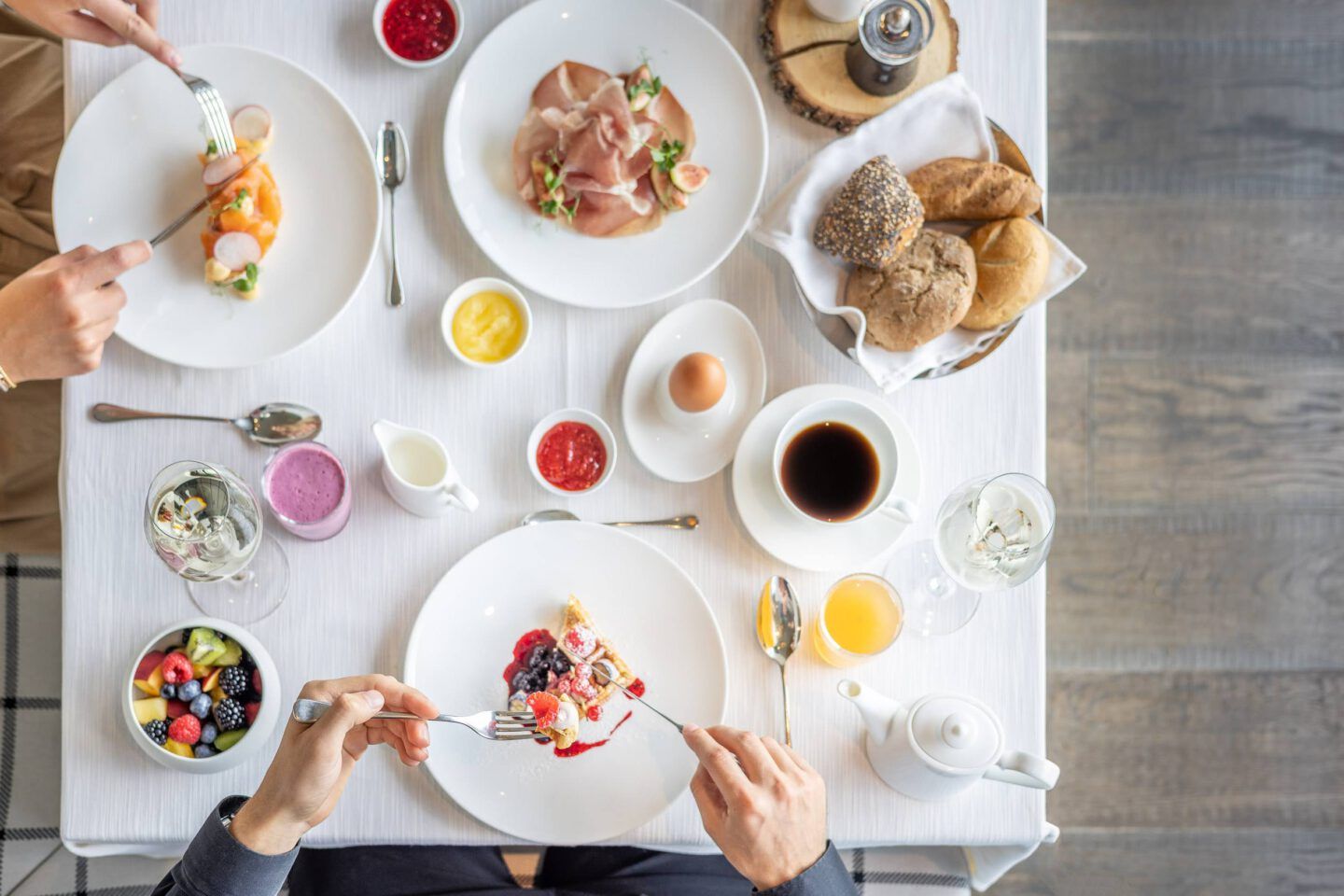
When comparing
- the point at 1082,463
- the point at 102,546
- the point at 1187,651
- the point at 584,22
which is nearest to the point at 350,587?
the point at 102,546

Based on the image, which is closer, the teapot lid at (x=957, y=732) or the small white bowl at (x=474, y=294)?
the teapot lid at (x=957, y=732)

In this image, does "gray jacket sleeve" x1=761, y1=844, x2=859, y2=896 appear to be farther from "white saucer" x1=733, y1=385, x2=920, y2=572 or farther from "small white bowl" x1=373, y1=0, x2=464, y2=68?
"small white bowl" x1=373, y1=0, x2=464, y2=68

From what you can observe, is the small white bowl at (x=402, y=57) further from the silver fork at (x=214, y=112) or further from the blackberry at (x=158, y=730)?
the blackberry at (x=158, y=730)

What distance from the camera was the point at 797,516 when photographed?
1.24 meters

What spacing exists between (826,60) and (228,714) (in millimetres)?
1136

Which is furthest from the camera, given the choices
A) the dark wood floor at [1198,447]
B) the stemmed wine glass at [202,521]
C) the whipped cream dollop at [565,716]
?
the dark wood floor at [1198,447]

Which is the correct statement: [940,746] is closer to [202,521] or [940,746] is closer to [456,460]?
[456,460]

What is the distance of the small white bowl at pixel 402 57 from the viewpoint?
124 cm

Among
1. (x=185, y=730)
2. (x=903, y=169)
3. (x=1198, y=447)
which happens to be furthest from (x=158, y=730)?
(x=1198, y=447)

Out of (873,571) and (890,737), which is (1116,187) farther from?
(890,737)

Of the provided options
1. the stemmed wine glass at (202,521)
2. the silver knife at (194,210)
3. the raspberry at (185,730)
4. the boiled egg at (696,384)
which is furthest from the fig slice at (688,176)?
the raspberry at (185,730)

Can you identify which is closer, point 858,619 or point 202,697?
point 202,697

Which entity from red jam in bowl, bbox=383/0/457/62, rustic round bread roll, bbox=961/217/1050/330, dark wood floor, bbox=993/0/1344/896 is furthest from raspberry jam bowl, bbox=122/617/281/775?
dark wood floor, bbox=993/0/1344/896

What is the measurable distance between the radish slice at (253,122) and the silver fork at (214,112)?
2 cm
